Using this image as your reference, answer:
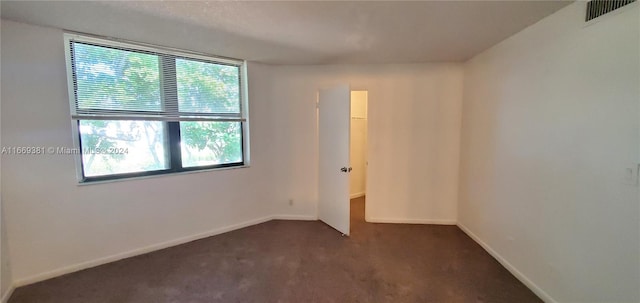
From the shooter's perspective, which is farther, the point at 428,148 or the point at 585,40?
the point at 428,148

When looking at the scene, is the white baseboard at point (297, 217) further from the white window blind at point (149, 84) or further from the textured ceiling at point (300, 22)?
the textured ceiling at point (300, 22)

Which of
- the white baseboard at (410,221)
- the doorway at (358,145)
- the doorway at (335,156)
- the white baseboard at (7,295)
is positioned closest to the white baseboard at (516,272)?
the white baseboard at (410,221)

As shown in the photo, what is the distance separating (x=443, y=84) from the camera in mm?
3426

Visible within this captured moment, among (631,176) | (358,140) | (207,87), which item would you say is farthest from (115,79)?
(631,176)

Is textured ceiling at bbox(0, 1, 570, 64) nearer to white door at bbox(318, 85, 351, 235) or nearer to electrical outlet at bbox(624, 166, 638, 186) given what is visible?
white door at bbox(318, 85, 351, 235)

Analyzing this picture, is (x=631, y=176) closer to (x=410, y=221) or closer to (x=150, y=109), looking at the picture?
(x=410, y=221)

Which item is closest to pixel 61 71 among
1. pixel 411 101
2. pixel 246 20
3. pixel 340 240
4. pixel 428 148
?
pixel 246 20

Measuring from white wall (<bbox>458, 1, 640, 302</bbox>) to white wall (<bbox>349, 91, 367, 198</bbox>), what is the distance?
213cm

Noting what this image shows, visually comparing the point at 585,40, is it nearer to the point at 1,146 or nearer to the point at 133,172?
the point at 133,172

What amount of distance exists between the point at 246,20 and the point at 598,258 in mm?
3036

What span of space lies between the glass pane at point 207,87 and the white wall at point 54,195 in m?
0.86

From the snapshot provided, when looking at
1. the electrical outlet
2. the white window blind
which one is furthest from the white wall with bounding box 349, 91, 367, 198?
the electrical outlet

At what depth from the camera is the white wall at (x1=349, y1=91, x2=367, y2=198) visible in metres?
4.64

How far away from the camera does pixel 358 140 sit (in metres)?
4.79
